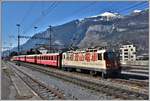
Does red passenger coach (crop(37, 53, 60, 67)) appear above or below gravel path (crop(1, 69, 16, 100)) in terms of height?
above

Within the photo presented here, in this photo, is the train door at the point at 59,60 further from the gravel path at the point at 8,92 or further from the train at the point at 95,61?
the gravel path at the point at 8,92

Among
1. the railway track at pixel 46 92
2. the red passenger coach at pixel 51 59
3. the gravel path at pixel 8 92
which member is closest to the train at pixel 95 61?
the railway track at pixel 46 92

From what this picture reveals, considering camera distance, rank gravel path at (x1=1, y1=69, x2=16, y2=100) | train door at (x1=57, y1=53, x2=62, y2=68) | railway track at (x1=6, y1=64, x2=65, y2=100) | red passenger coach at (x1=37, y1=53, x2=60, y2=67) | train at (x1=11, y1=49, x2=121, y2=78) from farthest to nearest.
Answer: red passenger coach at (x1=37, y1=53, x2=60, y2=67)
train door at (x1=57, y1=53, x2=62, y2=68)
train at (x1=11, y1=49, x2=121, y2=78)
gravel path at (x1=1, y1=69, x2=16, y2=100)
railway track at (x1=6, y1=64, x2=65, y2=100)

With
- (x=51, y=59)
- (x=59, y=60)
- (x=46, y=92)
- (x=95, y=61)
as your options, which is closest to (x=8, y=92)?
(x=46, y=92)

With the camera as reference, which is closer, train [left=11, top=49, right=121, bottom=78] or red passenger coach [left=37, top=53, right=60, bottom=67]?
train [left=11, top=49, right=121, bottom=78]

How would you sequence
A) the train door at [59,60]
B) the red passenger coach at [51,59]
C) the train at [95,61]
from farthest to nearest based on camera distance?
1. the red passenger coach at [51,59]
2. the train door at [59,60]
3. the train at [95,61]

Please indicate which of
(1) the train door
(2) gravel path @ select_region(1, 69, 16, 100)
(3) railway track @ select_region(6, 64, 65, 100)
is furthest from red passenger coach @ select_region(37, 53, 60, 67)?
(2) gravel path @ select_region(1, 69, 16, 100)

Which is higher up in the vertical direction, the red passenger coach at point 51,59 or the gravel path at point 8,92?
the red passenger coach at point 51,59

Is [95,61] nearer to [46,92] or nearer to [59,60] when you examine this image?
[46,92]

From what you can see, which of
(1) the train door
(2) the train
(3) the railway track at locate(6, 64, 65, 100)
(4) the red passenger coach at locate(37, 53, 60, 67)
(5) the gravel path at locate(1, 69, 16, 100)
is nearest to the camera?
(3) the railway track at locate(6, 64, 65, 100)

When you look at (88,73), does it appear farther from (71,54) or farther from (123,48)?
(123,48)

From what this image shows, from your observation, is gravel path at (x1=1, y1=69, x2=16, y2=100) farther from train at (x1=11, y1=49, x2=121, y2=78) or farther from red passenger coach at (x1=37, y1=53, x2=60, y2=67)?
red passenger coach at (x1=37, y1=53, x2=60, y2=67)

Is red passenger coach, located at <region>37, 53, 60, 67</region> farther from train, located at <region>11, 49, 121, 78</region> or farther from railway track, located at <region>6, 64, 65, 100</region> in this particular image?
railway track, located at <region>6, 64, 65, 100</region>

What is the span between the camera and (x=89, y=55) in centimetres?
3441
